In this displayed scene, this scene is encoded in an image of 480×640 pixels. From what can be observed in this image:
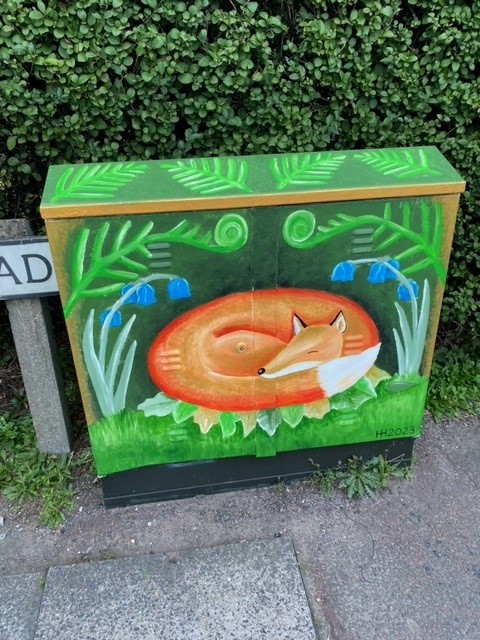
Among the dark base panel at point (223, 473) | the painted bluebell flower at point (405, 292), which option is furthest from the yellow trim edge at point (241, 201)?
the dark base panel at point (223, 473)

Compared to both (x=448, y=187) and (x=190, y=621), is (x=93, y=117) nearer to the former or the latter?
(x=448, y=187)

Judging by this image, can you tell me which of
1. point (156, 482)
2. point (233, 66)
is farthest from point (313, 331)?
point (233, 66)

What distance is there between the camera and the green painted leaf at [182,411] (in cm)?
Result: 256

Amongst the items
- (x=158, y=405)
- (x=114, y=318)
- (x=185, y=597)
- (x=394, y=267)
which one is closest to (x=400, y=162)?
(x=394, y=267)

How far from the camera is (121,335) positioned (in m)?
2.38

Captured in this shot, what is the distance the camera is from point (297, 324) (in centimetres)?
245

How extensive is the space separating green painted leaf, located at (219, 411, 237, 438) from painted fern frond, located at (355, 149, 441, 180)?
1.20 m

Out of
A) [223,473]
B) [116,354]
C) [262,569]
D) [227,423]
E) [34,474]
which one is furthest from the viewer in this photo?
[34,474]

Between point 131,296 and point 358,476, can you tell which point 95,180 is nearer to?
point 131,296

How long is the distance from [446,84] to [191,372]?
1.80 m

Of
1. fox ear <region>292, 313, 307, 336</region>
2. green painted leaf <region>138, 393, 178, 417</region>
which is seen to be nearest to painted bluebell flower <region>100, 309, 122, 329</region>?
green painted leaf <region>138, 393, 178, 417</region>

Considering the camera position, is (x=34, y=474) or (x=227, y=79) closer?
(x=227, y=79)

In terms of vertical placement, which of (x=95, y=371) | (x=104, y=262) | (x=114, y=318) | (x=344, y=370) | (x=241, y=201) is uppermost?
(x=241, y=201)

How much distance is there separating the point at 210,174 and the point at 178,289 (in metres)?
0.46
